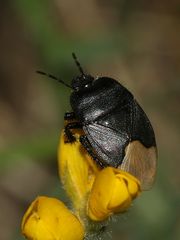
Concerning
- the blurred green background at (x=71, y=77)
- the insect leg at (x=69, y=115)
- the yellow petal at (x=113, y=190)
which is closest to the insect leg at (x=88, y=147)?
the insect leg at (x=69, y=115)

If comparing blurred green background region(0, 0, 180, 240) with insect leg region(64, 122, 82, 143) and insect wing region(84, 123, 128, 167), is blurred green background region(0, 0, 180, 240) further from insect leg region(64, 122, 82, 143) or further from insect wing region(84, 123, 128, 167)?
insect wing region(84, 123, 128, 167)

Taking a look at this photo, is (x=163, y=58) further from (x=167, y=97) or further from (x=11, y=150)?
(x=11, y=150)

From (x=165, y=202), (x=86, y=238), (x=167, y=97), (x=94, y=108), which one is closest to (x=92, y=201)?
(x=86, y=238)

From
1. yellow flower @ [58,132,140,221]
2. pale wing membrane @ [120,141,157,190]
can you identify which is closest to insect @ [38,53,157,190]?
pale wing membrane @ [120,141,157,190]

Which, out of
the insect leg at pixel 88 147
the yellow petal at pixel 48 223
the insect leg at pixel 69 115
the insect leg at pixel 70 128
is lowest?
the yellow petal at pixel 48 223

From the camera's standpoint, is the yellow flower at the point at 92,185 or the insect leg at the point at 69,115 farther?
the insect leg at the point at 69,115

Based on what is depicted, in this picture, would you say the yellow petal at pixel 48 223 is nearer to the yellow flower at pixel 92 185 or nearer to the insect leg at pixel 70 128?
the yellow flower at pixel 92 185

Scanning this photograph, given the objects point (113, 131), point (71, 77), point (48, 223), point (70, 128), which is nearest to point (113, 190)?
point (48, 223)
